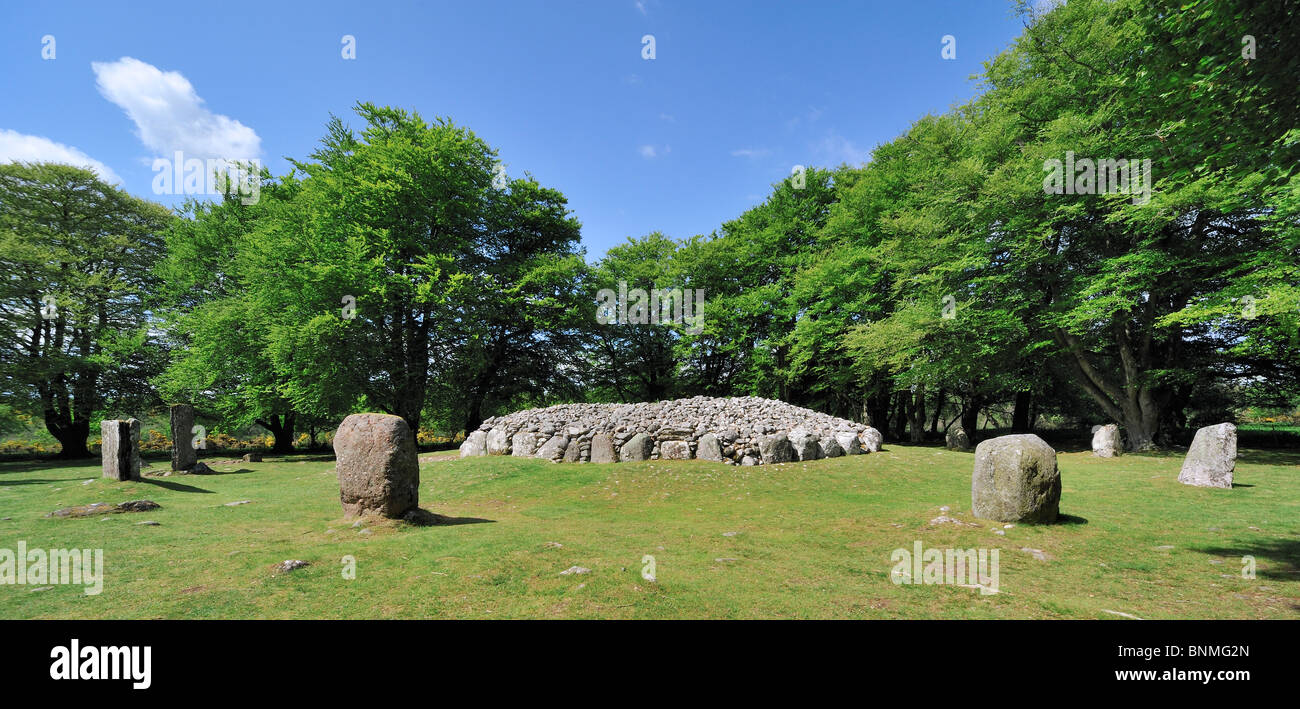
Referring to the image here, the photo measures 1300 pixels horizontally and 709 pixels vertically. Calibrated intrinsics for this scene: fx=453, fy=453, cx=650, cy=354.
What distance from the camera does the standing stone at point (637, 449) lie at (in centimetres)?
1545

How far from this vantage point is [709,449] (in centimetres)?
1551

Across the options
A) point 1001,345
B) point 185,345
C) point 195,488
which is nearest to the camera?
point 195,488

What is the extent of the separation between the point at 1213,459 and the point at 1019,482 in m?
7.39

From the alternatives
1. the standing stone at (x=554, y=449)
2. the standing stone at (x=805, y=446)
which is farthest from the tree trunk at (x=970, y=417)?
the standing stone at (x=554, y=449)

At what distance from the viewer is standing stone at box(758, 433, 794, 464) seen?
15.5 m

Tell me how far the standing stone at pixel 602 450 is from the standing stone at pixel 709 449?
9.47 feet

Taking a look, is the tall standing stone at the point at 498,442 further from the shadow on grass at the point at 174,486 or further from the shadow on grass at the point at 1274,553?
the shadow on grass at the point at 1274,553

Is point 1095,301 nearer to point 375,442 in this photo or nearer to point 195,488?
point 375,442

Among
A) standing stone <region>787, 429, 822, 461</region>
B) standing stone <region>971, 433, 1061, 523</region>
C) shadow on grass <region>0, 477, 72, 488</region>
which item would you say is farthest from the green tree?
standing stone <region>971, 433, 1061, 523</region>

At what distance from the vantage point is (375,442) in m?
7.73

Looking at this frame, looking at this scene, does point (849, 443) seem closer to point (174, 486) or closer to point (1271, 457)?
point (1271, 457)

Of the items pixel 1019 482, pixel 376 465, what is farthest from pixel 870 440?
pixel 376 465

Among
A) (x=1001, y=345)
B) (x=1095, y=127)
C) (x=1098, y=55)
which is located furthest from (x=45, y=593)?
(x=1098, y=55)

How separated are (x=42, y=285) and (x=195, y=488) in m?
20.8
